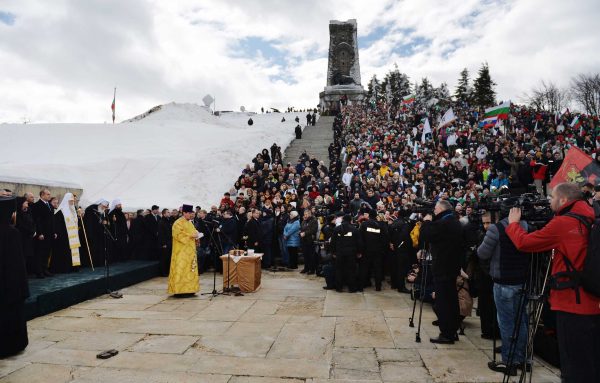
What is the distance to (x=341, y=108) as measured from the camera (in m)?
37.8

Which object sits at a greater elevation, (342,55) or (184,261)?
(342,55)

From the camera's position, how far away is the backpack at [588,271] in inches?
111

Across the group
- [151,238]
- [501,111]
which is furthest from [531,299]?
[501,111]

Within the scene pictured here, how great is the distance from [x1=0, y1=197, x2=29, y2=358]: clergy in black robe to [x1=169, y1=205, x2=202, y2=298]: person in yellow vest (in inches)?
138

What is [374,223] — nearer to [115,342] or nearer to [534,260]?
[534,260]

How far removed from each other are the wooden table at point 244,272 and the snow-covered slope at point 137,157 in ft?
28.3

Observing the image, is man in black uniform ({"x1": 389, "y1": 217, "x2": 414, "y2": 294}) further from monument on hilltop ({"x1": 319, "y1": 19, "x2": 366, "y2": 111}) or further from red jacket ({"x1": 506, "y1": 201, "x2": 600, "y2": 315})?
monument on hilltop ({"x1": 319, "y1": 19, "x2": 366, "y2": 111})

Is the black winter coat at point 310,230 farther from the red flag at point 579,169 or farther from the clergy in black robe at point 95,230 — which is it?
the red flag at point 579,169

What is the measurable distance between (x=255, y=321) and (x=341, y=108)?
3308cm

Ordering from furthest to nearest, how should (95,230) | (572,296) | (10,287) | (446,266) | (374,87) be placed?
(374,87), (95,230), (446,266), (10,287), (572,296)

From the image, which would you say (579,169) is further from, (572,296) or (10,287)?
(10,287)

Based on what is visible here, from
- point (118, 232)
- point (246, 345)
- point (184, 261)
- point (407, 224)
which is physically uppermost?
point (407, 224)

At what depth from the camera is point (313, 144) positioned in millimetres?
26344

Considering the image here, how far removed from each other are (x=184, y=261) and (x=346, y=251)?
141 inches
